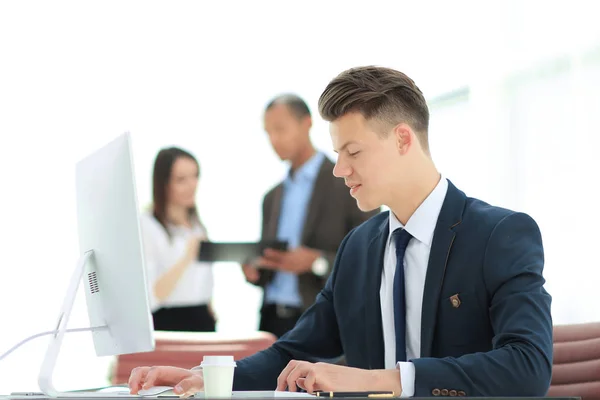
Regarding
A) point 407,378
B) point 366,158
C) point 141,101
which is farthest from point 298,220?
point 407,378

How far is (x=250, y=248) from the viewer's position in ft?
13.0

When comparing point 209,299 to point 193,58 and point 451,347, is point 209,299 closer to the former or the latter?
point 193,58

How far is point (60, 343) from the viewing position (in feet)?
4.75

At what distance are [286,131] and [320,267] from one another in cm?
64

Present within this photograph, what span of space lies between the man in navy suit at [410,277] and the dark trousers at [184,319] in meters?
2.05

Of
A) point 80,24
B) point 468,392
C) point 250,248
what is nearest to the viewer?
point 468,392

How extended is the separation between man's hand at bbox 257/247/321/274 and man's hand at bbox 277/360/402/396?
2.27 meters

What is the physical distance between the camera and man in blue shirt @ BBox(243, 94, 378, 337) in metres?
3.58

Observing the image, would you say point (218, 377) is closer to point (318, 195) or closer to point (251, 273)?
point (318, 195)

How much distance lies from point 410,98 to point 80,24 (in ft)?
12.2

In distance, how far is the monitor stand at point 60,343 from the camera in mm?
1384

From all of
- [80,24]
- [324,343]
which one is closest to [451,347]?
[324,343]

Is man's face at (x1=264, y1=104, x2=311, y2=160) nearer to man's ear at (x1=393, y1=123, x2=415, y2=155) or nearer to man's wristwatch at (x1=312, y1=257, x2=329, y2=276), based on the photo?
man's wristwatch at (x1=312, y1=257, x2=329, y2=276)

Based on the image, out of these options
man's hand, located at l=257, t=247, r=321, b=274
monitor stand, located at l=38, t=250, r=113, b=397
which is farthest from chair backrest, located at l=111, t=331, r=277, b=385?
monitor stand, located at l=38, t=250, r=113, b=397
